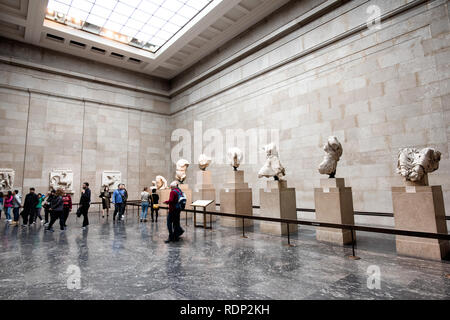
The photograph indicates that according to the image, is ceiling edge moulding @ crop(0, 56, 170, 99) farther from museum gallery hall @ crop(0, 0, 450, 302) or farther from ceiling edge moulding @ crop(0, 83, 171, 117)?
ceiling edge moulding @ crop(0, 83, 171, 117)

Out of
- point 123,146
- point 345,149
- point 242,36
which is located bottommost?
point 345,149

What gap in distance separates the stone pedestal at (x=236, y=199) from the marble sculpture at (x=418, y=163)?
5.08 m

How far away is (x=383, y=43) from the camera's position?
29.5ft

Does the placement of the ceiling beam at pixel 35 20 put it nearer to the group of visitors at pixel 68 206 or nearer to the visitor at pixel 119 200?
the group of visitors at pixel 68 206

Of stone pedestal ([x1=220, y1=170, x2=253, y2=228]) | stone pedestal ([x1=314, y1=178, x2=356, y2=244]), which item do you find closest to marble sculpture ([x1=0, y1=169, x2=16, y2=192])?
stone pedestal ([x1=220, y1=170, x2=253, y2=228])

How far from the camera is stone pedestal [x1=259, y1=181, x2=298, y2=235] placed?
7672 mm

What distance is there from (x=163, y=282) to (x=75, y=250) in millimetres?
3247

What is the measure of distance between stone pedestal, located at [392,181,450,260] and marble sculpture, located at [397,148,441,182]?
220mm

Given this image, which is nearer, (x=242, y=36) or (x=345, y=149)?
(x=345, y=149)

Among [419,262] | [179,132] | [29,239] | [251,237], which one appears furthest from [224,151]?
[419,262]

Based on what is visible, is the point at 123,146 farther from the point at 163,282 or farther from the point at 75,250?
the point at 163,282

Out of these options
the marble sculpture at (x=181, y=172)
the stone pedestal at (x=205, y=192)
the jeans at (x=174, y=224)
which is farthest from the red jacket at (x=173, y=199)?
the marble sculpture at (x=181, y=172)
